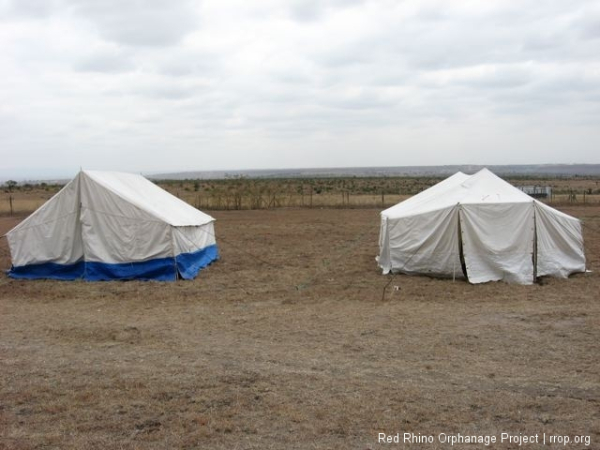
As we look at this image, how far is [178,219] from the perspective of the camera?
13.5m

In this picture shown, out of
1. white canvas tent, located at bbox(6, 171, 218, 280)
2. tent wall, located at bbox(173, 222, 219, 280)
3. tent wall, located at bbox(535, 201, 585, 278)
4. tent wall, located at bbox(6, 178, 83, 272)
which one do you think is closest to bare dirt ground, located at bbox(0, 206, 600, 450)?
tent wall, located at bbox(535, 201, 585, 278)

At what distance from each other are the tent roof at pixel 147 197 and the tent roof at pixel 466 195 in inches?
196

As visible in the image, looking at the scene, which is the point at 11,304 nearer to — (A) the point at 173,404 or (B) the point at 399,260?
(A) the point at 173,404

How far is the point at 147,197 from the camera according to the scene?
13945mm

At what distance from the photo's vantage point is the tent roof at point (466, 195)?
12.3 meters

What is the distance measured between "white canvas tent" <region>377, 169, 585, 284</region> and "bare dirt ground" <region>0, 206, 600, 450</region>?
44cm

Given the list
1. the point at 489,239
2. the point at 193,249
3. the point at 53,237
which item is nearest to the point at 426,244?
the point at 489,239

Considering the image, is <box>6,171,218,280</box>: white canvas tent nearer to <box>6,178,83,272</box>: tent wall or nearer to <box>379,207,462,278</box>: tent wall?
<box>6,178,83,272</box>: tent wall

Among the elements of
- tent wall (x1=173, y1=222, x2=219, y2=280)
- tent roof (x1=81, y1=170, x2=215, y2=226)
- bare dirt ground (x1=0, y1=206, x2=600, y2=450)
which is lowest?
bare dirt ground (x1=0, y1=206, x2=600, y2=450)

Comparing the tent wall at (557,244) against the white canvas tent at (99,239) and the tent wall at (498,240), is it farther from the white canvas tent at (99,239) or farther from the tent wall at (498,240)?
the white canvas tent at (99,239)

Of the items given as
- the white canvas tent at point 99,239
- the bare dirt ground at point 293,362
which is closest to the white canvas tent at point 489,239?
the bare dirt ground at point 293,362

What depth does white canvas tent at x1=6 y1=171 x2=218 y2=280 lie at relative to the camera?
12.6m

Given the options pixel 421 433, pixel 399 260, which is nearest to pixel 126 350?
pixel 421 433

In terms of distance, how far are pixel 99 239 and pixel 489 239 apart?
8528 mm
